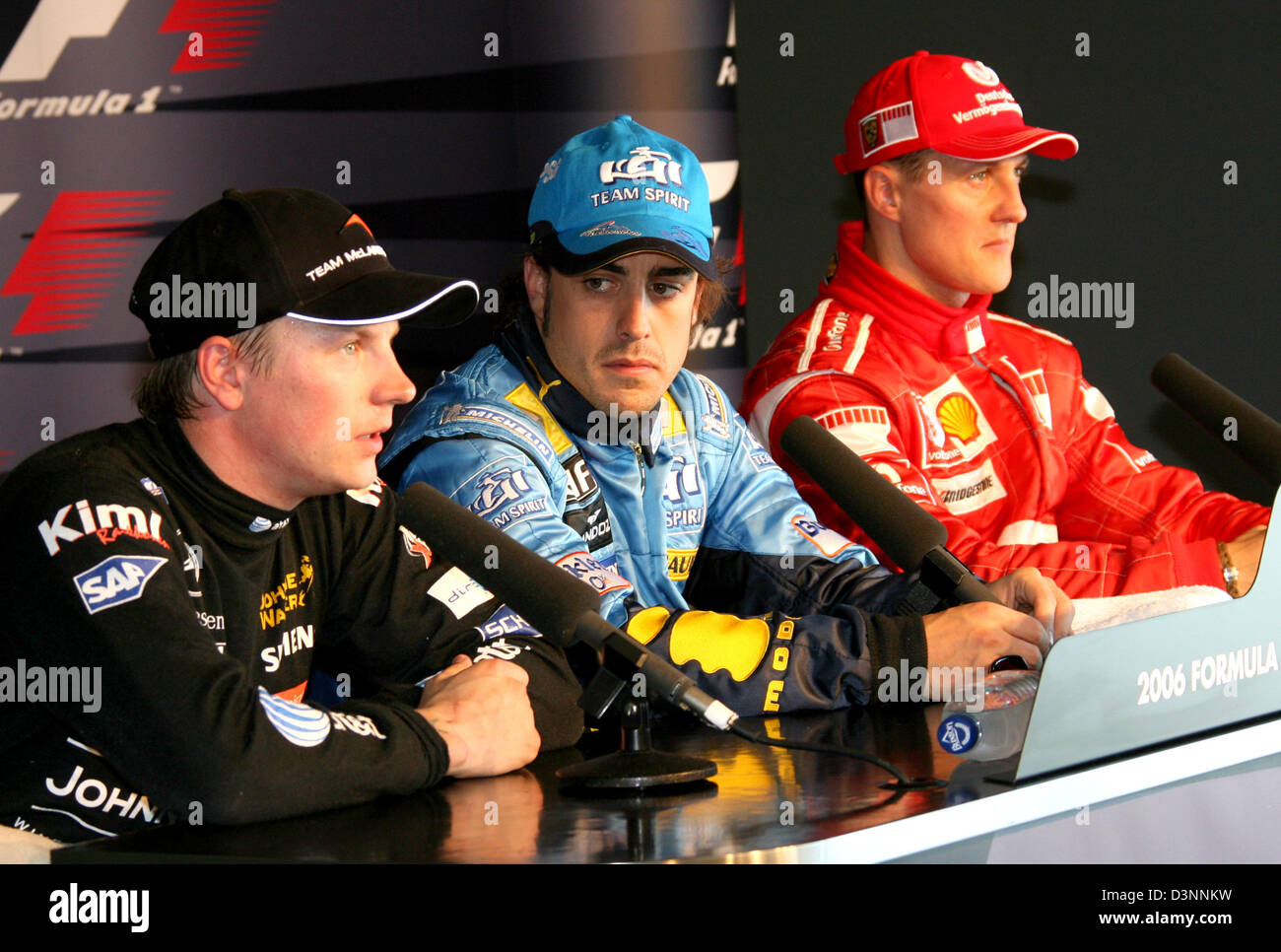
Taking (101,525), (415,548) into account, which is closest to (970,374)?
(415,548)

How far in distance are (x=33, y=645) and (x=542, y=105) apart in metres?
1.76

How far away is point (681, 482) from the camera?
72.7 inches

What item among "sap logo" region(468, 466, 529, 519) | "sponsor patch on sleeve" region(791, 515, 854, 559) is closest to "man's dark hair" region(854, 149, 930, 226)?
"sponsor patch on sleeve" region(791, 515, 854, 559)

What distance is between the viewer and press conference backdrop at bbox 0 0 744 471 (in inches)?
84.3

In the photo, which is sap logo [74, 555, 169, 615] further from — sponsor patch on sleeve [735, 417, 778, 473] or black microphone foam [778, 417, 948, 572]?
sponsor patch on sleeve [735, 417, 778, 473]

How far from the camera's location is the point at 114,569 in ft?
3.66

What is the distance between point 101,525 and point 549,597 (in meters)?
0.34

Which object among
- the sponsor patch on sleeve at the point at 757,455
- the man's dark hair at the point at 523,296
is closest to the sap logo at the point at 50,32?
the man's dark hair at the point at 523,296

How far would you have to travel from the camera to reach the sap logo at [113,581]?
3.61ft

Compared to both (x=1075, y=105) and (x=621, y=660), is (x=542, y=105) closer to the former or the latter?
(x=1075, y=105)

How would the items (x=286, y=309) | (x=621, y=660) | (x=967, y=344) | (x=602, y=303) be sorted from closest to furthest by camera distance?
(x=621, y=660)
(x=286, y=309)
(x=602, y=303)
(x=967, y=344)

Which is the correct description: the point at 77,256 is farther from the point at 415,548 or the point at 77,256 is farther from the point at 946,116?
the point at 946,116
